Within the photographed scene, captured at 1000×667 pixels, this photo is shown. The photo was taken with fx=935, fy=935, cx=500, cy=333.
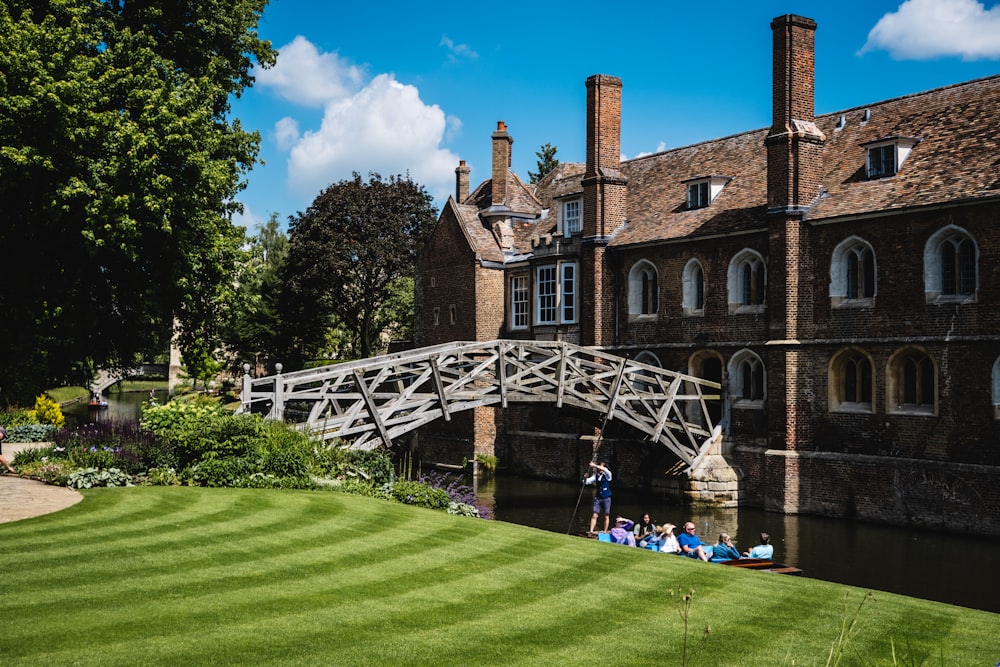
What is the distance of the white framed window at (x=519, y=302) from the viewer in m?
37.2

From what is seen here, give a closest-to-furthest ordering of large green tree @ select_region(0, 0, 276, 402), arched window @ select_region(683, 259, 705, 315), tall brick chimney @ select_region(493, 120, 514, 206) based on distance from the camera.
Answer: large green tree @ select_region(0, 0, 276, 402) → arched window @ select_region(683, 259, 705, 315) → tall brick chimney @ select_region(493, 120, 514, 206)

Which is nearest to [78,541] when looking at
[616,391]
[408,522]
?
[408,522]

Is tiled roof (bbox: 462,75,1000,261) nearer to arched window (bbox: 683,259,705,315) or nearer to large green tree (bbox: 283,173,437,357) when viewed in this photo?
arched window (bbox: 683,259,705,315)

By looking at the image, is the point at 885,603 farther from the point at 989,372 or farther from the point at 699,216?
the point at 699,216

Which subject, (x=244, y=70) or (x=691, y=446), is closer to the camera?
(x=691, y=446)

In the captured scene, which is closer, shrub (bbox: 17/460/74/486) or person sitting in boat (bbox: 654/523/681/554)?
shrub (bbox: 17/460/74/486)

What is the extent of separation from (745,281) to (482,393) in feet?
30.8

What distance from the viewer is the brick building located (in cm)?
2347

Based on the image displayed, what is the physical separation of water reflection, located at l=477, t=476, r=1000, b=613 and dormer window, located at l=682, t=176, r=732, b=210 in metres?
10.1

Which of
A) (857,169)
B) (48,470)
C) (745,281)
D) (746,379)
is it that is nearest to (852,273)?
(857,169)

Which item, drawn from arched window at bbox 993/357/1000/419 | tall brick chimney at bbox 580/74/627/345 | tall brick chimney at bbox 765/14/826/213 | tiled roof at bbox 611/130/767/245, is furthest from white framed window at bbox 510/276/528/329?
arched window at bbox 993/357/1000/419

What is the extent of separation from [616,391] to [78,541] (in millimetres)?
18335

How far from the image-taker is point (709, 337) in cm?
2988

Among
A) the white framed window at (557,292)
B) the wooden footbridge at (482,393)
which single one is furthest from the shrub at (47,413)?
the white framed window at (557,292)
